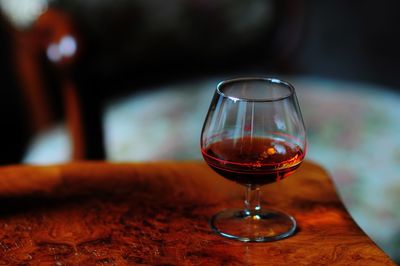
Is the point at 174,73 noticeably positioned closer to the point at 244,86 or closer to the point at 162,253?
the point at 244,86

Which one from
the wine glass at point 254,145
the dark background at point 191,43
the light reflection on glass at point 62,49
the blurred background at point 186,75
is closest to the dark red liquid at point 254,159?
the wine glass at point 254,145

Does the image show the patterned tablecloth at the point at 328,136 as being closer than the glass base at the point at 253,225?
No

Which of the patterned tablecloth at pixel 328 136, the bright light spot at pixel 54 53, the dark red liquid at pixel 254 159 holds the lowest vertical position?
the patterned tablecloth at pixel 328 136

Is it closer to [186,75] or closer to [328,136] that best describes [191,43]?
[186,75]

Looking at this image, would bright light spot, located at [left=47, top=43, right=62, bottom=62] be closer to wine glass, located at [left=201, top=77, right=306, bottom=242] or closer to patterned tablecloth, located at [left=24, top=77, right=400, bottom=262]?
patterned tablecloth, located at [left=24, top=77, right=400, bottom=262]

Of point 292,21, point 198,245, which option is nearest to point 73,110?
point 198,245

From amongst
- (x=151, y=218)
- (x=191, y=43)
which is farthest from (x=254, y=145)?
(x=191, y=43)

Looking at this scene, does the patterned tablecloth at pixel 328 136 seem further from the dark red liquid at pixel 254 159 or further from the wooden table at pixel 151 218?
the dark red liquid at pixel 254 159

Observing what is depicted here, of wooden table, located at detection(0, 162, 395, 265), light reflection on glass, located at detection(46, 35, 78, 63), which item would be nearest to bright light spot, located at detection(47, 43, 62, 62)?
light reflection on glass, located at detection(46, 35, 78, 63)
